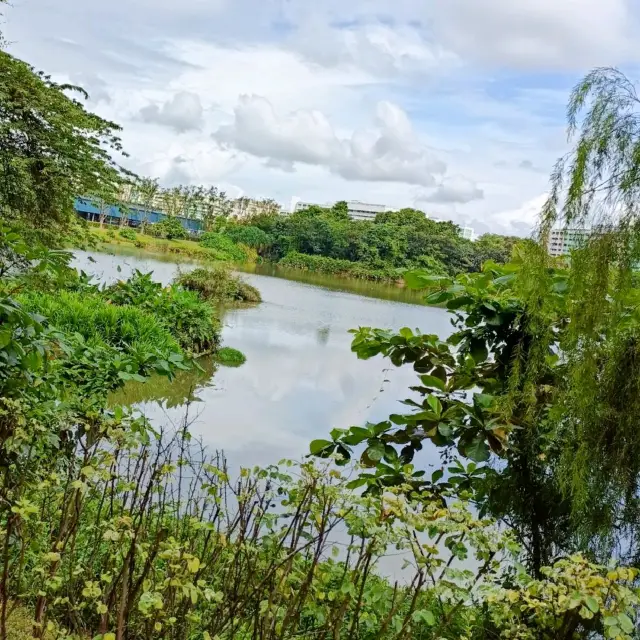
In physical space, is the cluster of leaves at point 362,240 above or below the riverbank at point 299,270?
above

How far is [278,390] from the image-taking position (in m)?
7.77

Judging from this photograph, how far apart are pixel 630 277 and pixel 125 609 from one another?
1.30m

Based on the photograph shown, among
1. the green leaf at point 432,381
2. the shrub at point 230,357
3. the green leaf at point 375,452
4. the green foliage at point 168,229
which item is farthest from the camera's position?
the green foliage at point 168,229

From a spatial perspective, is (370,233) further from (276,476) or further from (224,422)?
(276,476)

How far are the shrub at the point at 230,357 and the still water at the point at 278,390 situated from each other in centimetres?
15

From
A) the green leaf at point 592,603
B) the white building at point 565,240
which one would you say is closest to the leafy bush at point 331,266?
the white building at point 565,240

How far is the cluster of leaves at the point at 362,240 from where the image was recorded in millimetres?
25531

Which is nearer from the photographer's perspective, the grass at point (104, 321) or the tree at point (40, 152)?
the tree at point (40, 152)

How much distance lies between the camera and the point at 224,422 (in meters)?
5.98

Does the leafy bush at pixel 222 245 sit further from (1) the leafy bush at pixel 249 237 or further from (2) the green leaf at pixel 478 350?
(2) the green leaf at pixel 478 350

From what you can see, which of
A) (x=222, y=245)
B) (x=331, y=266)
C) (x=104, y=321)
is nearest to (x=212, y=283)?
(x=104, y=321)

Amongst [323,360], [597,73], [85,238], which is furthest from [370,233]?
[597,73]

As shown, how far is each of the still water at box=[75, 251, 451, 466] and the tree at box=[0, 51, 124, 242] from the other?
2.36 feet

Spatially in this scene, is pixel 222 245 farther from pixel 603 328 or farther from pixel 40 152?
pixel 603 328
